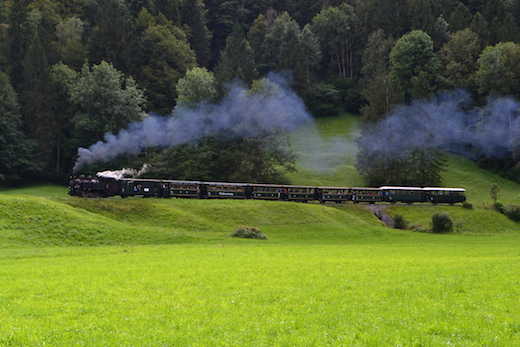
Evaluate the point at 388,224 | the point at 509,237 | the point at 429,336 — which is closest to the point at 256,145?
the point at 388,224

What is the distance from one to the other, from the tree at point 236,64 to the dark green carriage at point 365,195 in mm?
34671

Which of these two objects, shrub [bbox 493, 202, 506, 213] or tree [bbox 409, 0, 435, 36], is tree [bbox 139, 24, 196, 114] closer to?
tree [bbox 409, 0, 435, 36]

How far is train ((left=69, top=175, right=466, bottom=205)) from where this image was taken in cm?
6475

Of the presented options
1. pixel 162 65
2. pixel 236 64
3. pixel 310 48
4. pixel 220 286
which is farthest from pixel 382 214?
pixel 310 48

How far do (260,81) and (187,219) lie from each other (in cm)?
4257

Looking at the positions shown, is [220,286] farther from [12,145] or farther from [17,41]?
[17,41]

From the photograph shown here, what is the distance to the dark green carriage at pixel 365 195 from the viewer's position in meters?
78.3

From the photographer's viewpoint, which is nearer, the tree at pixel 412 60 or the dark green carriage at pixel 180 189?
the dark green carriage at pixel 180 189

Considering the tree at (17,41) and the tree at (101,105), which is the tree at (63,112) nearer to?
the tree at (101,105)

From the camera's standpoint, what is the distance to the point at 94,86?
98188 millimetres

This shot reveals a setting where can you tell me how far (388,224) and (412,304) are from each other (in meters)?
53.6

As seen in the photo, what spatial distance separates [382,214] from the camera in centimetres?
7456

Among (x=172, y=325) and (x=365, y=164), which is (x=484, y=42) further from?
(x=172, y=325)

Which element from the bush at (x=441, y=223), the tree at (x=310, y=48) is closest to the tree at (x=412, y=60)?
the tree at (x=310, y=48)
